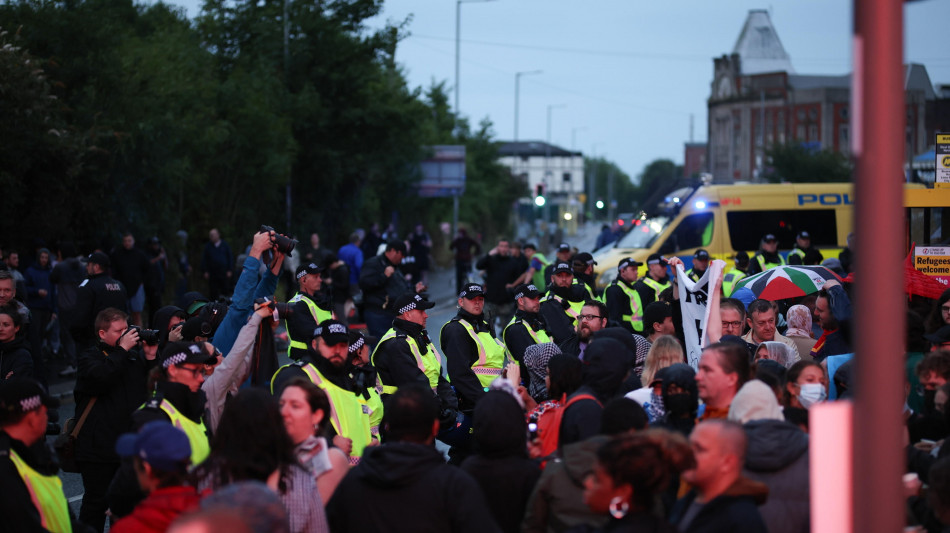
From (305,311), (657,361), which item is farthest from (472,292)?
(657,361)

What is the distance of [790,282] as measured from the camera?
10.2 metres

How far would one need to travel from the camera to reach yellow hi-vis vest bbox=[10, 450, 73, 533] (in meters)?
4.58

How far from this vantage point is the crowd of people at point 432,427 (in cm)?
403

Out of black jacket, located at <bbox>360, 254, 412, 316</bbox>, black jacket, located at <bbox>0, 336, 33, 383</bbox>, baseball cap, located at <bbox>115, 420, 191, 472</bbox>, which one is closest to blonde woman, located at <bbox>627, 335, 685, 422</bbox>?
baseball cap, located at <bbox>115, 420, 191, 472</bbox>

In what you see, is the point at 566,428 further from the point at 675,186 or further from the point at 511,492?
the point at 675,186

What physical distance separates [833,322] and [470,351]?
2.85 metres

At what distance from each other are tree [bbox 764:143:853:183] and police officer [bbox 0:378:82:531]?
4947cm

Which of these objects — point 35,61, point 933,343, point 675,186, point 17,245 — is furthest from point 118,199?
point 933,343

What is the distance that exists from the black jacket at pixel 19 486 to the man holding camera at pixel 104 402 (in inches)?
70.8

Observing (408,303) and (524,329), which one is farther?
(524,329)

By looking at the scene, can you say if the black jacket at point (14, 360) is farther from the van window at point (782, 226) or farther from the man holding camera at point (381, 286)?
the van window at point (782, 226)

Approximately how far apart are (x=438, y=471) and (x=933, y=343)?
4.30m

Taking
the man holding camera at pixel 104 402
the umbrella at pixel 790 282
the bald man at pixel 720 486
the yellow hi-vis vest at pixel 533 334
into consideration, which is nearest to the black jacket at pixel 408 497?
the bald man at pixel 720 486

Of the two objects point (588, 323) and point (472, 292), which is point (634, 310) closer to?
point (588, 323)
